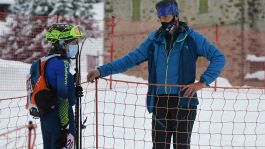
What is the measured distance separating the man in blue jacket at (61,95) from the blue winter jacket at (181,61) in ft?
2.26

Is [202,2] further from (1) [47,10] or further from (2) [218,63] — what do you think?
(1) [47,10]

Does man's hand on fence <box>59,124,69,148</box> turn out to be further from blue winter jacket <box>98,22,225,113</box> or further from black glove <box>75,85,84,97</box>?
blue winter jacket <box>98,22,225,113</box>

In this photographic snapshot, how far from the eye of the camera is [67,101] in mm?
4828

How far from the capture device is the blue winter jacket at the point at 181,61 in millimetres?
4684

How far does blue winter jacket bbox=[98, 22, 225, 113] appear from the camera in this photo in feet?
15.4

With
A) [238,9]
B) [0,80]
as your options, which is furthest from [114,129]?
[238,9]

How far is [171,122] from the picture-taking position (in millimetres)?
4855

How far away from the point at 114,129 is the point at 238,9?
9.91 meters

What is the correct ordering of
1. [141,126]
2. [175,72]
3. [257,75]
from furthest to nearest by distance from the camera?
[257,75], [141,126], [175,72]

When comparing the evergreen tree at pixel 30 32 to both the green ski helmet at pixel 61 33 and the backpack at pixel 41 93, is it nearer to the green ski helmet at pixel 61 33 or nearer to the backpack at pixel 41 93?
the green ski helmet at pixel 61 33

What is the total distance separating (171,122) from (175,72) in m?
0.46

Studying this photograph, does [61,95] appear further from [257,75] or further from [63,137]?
[257,75]

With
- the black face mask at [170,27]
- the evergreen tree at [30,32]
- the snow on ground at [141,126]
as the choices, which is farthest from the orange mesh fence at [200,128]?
the evergreen tree at [30,32]

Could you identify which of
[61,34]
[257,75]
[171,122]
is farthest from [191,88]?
[257,75]
